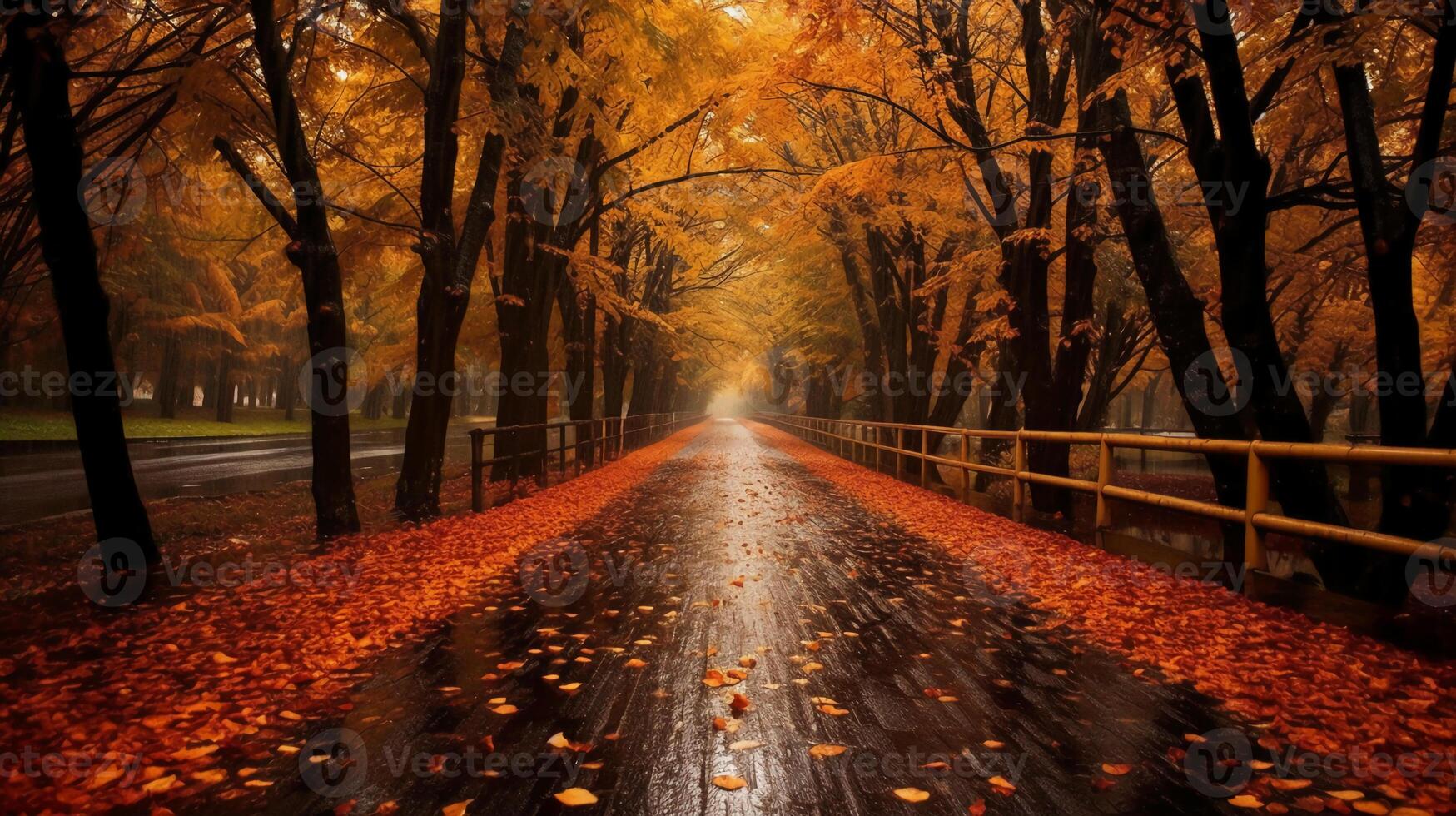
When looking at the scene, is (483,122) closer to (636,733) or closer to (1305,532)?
(636,733)

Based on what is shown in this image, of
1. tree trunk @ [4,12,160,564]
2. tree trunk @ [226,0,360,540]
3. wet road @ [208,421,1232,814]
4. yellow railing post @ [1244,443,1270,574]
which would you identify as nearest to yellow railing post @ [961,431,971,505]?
wet road @ [208,421,1232,814]

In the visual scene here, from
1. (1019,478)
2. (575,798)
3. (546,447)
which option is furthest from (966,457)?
(575,798)

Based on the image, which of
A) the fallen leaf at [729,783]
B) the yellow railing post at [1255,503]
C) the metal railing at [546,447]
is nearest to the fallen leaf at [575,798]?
the fallen leaf at [729,783]

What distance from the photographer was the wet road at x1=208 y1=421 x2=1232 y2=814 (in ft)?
9.17

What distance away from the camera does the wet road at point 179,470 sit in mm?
12031

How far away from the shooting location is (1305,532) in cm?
464

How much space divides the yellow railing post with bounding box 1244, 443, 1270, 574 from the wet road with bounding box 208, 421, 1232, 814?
162 centimetres

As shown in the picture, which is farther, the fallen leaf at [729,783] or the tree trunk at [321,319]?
the tree trunk at [321,319]

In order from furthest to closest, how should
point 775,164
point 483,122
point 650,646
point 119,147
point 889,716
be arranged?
point 775,164 < point 483,122 < point 119,147 < point 650,646 < point 889,716

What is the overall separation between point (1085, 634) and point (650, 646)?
9.68 feet

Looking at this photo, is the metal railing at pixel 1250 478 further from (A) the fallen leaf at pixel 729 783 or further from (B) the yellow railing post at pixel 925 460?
(A) the fallen leaf at pixel 729 783

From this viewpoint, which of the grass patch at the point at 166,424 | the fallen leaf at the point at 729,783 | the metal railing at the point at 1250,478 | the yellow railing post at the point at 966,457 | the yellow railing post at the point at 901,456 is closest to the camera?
the fallen leaf at the point at 729,783

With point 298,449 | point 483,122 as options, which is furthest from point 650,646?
point 298,449

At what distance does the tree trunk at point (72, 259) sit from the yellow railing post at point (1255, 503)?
882 cm
